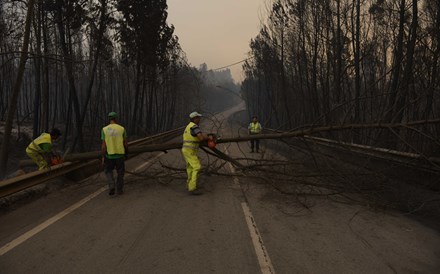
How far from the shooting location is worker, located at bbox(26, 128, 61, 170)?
786 centimetres

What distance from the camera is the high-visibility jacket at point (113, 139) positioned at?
25.2ft

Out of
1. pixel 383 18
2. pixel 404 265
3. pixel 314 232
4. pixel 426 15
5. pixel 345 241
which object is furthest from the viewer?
pixel 383 18

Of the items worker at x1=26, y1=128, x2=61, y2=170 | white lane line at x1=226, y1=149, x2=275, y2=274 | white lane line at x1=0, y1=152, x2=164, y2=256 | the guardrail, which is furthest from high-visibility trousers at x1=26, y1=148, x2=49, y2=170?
white lane line at x1=226, y1=149, x2=275, y2=274

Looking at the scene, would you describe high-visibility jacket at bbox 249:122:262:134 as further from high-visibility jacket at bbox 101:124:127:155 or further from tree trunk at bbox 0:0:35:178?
tree trunk at bbox 0:0:35:178

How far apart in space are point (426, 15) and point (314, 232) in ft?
42.2

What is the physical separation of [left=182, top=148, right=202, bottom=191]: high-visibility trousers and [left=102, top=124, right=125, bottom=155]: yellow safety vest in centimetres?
149

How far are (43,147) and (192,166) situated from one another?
343cm

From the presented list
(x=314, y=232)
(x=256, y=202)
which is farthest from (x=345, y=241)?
(x=256, y=202)

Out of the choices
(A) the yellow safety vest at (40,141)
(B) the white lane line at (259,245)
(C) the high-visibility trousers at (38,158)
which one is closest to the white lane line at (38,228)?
(C) the high-visibility trousers at (38,158)

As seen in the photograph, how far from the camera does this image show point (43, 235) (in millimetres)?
5055

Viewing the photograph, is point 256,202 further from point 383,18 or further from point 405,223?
point 383,18

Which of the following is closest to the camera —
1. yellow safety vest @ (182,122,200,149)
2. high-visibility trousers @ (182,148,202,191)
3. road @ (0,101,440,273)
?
road @ (0,101,440,273)

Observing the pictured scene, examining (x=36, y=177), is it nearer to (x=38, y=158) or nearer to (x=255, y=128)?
(x=38, y=158)

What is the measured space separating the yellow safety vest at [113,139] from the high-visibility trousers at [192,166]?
1.49 meters
